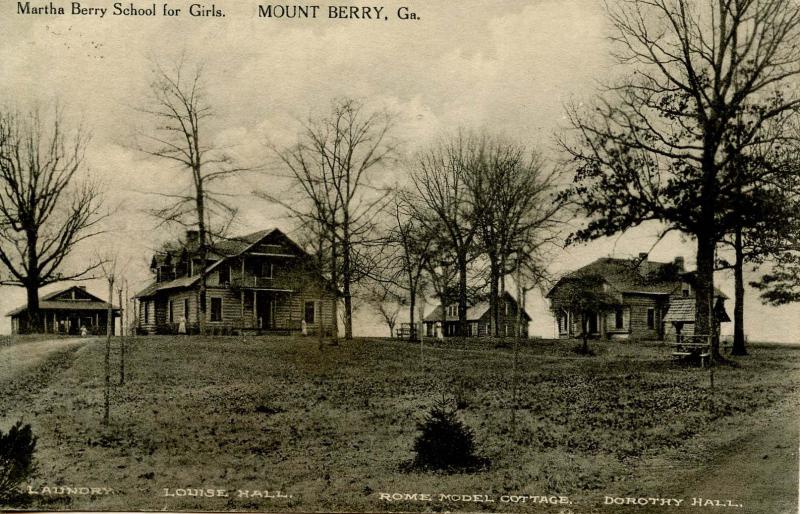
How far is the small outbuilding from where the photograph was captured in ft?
24.4

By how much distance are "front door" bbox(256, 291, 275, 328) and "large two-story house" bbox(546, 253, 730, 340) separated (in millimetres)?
3227

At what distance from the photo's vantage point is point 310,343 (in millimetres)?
7676

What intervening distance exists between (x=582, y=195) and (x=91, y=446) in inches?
231

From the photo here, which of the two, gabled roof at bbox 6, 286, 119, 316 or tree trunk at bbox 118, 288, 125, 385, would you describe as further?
tree trunk at bbox 118, 288, 125, 385

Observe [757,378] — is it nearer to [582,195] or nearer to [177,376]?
[582,195]

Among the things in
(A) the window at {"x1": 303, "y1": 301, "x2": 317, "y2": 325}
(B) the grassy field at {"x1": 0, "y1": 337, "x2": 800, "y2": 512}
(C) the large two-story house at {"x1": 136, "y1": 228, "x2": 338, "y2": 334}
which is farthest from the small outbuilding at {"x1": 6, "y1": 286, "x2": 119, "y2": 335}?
(A) the window at {"x1": 303, "y1": 301, "x2": 317, "y2": 325}

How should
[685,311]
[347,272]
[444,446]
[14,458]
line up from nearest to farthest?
[14,458], [444,446], [347,272], [685,311]

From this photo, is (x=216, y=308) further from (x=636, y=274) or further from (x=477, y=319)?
(x=636, y=274)

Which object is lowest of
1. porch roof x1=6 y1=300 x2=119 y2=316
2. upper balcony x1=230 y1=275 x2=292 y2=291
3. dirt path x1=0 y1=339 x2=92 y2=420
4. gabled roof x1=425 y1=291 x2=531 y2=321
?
dirt path x1=0 y1=339 x2=92 y2=420

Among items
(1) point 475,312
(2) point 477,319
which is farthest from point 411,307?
(1) point 475,312

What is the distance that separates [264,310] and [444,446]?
8.75 ft

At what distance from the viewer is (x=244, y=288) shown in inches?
296

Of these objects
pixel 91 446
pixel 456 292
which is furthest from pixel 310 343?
A: pixel 91 446

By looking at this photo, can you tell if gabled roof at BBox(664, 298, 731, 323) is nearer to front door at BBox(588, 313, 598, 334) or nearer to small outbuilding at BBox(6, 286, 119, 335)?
front door at BBox(588, 313, 598, 334)
